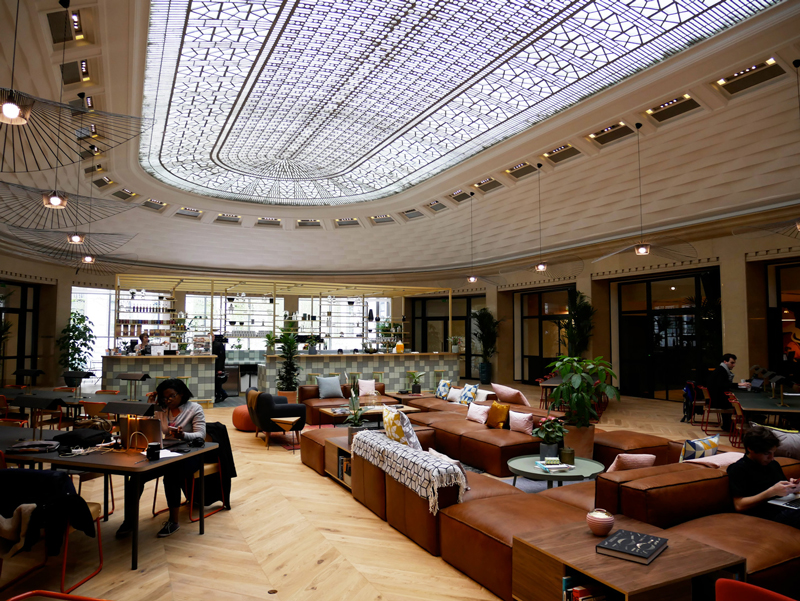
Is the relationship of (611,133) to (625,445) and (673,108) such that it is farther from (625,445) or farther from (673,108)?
(625,445)

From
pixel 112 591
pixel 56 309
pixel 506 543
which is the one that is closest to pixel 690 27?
pixel 506 543

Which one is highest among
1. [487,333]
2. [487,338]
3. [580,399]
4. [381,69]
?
[381,69]

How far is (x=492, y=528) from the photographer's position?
3.62m

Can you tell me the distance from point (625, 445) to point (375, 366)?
7.97 m

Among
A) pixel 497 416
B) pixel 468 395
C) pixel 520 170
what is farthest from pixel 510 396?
pixel 520 170

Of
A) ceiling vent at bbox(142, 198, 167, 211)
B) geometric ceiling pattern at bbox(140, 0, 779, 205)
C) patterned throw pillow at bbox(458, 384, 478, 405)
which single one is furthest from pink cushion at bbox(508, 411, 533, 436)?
ceiling vent at bbox(142, 198, 167, 211)

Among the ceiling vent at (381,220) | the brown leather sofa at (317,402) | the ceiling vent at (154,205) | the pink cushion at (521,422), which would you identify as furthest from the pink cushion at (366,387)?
the ceiling vent at (154,205)

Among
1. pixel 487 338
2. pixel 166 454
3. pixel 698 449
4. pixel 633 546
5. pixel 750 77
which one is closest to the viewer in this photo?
pixel 633 546

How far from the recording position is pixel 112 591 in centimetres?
361

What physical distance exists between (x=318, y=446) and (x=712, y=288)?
31.6ft

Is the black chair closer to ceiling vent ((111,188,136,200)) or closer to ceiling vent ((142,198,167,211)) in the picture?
ceiling vent ((111,188,136,200))

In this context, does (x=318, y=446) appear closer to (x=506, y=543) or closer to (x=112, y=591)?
(x=112, y=591)

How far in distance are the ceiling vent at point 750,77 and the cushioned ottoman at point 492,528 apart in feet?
24.7

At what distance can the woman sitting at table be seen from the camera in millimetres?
4743
